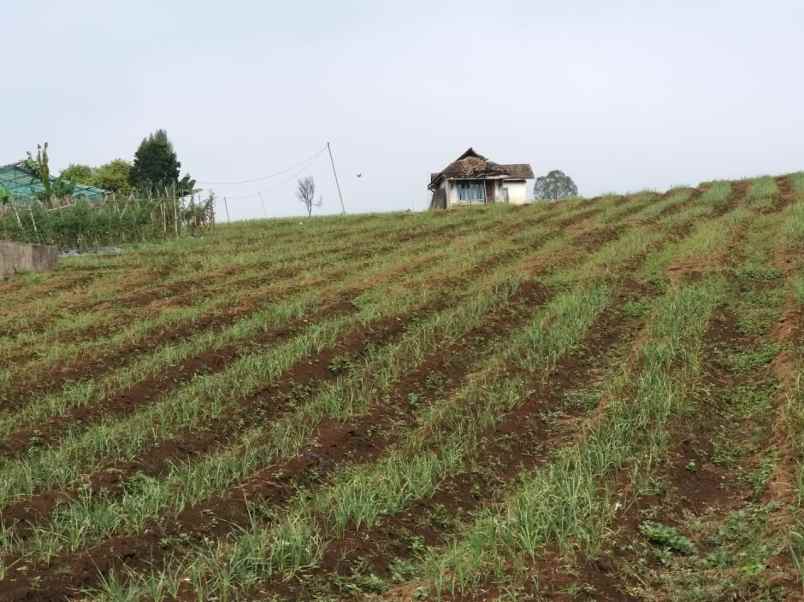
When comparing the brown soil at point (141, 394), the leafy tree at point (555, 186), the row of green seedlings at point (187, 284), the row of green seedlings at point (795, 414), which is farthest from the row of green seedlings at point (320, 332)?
the leafy tree at point (555, 186)

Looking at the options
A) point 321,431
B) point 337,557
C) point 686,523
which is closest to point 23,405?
point 321,431

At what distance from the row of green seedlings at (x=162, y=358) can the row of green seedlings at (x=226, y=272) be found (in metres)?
2.10

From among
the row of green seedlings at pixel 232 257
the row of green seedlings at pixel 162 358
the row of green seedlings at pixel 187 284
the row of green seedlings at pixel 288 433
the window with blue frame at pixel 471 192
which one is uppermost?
the window with blue frame at pixel 471 192

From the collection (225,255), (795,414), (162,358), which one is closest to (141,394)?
(162,358)

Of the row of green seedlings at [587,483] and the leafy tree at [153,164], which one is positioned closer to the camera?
the row of green seedlings at [587,483]

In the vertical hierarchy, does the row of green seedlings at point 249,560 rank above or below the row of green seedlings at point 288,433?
below

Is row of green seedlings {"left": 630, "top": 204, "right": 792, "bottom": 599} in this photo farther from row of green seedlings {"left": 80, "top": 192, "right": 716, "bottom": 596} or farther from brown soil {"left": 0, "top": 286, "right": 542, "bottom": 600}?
brown soil {"left": 0, "top": 286, "right": 542, "bottom": 600}

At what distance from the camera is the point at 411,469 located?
17.3ft

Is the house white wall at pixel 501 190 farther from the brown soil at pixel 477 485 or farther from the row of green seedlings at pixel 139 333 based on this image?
the brown soil at pixel 477 485

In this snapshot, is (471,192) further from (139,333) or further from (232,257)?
(139,333)

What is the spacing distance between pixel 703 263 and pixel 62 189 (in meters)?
19.6

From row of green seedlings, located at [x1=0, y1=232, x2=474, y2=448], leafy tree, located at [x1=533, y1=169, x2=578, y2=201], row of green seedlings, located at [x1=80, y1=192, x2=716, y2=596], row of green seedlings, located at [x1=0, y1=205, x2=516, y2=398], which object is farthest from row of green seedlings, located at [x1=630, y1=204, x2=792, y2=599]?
leafy tree, located at [x1=533, y1=169, x2=578, y2=201]

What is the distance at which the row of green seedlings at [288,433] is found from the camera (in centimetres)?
487

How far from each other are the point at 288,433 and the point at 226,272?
948 centimetres
